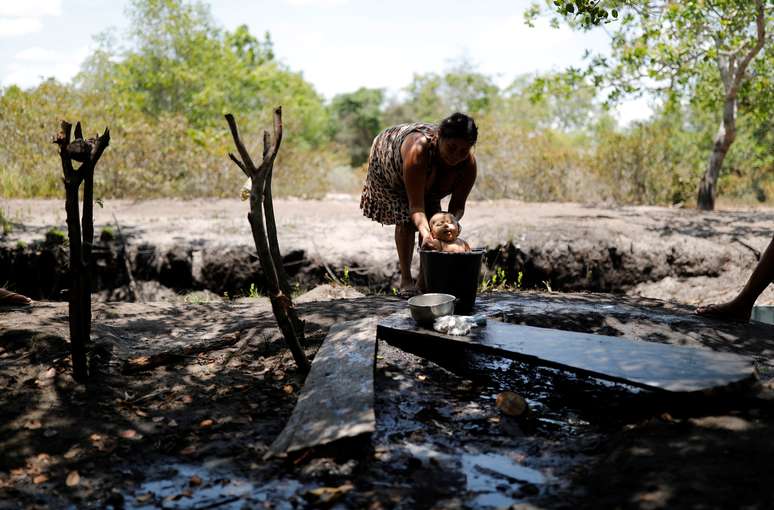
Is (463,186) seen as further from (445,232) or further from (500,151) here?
(500,151)

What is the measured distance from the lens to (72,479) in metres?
2.57

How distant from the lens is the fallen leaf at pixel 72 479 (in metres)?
2.55

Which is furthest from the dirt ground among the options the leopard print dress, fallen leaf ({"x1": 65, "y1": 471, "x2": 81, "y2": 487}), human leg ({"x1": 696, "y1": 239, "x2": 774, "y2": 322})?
the leopard print dress

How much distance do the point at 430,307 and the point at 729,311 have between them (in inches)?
81.6

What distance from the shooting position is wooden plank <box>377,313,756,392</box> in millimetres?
2838

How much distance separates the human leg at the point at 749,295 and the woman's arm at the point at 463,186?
1.77 metres

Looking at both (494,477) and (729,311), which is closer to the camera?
(494,477)

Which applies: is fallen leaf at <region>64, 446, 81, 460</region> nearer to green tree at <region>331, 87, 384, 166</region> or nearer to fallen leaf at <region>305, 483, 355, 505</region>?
fallen leaf at <region>305, 483, 355, 505</region>

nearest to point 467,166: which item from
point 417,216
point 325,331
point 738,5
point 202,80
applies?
point 417,216

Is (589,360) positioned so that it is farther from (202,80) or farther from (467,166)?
(202,80)

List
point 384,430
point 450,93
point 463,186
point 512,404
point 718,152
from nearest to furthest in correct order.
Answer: point 384,430
point 512,404
point 463,186
point 718,152
point 450,93

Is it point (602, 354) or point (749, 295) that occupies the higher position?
point (749, 295)

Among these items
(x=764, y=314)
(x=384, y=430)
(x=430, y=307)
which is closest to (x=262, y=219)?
(x=430, y=307)

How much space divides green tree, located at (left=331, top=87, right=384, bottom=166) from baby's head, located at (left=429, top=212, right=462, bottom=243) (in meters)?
33.1
